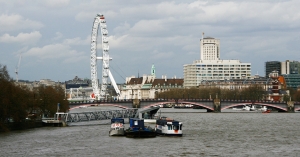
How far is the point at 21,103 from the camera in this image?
204 feet

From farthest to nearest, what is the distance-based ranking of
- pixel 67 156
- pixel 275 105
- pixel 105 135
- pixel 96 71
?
1. pixel 96 71
2. pixel 275 105
3. pixel 105 135
4. pixel 67 156

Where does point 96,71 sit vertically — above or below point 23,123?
above

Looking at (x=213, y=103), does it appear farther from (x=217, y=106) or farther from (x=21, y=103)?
(x=21, y=103)

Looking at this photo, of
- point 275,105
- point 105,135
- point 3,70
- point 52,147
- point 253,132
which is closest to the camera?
point 52,147

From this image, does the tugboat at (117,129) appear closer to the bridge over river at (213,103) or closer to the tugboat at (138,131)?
the tugboat at (138,131)

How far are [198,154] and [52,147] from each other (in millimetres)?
9866

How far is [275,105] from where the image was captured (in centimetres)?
11606

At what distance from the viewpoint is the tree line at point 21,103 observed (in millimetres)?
58938

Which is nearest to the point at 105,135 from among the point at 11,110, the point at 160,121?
the point at 160,121

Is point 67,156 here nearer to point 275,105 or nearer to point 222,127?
point 222,127

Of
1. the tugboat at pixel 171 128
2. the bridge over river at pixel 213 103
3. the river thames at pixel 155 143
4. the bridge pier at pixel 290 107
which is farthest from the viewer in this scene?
the bridge over river at pixel 213 103

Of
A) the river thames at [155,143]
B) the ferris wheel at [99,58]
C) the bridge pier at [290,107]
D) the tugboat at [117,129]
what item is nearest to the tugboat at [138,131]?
the tugboat at [117,129]

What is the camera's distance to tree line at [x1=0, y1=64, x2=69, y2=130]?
193 feet

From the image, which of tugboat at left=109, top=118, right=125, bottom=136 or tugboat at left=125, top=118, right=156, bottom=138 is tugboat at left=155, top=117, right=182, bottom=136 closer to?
tugboat at left=125, top=118, right=156, bottom=138
